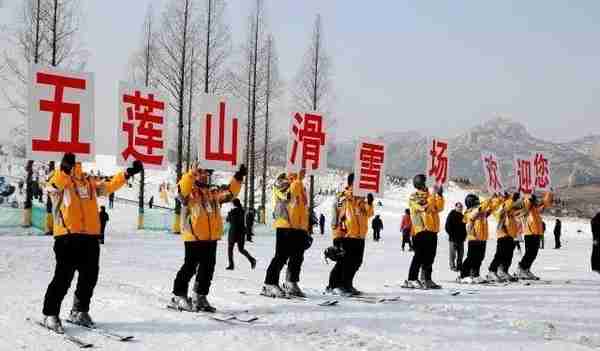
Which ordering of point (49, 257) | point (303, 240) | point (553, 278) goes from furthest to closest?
point (49, 257)
point (553, 278)
point (303, 240)

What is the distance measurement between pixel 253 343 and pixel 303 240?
3190 millimetres

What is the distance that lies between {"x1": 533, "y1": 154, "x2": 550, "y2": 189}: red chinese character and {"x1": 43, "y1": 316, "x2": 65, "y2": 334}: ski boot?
1104 cm

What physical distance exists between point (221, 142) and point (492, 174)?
22.7 feet

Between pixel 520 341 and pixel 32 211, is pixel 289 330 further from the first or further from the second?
pixel 32 211

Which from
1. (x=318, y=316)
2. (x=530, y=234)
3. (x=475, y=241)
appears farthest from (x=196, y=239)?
(x=530, y=234)

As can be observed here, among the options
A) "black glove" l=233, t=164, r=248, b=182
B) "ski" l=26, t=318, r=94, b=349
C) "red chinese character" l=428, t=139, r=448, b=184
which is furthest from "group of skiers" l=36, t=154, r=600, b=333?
"red chinese character" l=428, t=139, r=448, b=184

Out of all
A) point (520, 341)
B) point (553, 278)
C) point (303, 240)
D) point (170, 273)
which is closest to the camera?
point (520, 341)

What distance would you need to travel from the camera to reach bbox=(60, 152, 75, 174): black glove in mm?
6379

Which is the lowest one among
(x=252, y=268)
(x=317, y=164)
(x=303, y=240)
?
(x=252, y=268)

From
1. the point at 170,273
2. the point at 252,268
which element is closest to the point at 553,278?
the point at 252,268

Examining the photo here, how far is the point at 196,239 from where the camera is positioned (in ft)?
24.3

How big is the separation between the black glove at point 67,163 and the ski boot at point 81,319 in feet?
4.51

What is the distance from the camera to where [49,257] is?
15.2m

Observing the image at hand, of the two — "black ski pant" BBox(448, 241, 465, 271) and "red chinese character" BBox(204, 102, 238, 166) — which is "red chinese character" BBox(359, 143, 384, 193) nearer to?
"red chinese character" BBox(204, 102, 238, 166)
